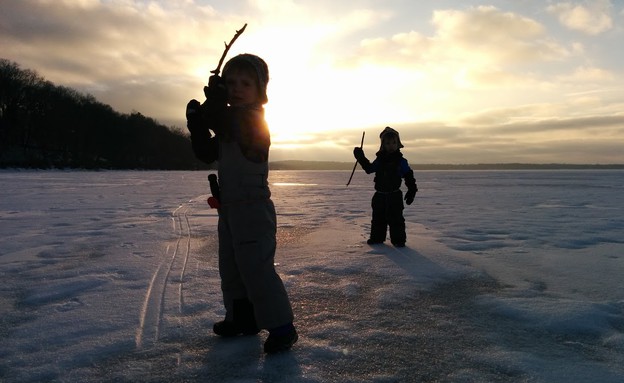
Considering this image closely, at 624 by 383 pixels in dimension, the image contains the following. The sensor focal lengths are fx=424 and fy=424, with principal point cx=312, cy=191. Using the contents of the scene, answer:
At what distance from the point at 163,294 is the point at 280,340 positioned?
134 centimetres

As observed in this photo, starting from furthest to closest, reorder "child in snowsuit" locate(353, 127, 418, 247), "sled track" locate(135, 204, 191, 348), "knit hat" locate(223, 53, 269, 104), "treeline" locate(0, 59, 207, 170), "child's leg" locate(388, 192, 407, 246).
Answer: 1. "treeline" locate(0, 59, 207, 170)
2. "child in snowsuit" locate(353, 127, 418, 247)
3. "child's leg" locate(388, 192, 407, 246)
4. "sled track" locate(135, 204, 191, 348)
5. "knit hat" locate(223, 53, 269, 104)

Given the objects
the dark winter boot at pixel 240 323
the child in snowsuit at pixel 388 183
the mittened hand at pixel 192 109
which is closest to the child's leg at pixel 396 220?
the child in snowsuit at pixel 388 183

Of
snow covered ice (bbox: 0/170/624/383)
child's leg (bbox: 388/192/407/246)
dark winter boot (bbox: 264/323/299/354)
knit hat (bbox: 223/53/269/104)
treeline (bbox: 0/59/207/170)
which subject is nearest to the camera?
snow covered ice (bbox: 0/170/624/383)

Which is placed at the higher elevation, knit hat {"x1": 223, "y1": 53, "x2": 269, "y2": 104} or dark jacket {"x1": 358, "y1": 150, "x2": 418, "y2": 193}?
knit hat {"x1": 223, "y1": 53, "x2": 269, "y2": 104}

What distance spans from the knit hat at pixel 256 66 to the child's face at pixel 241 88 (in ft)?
0.10

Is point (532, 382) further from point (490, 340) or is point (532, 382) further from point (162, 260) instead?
point (162, 260)

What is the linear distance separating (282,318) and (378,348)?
537 millimetres

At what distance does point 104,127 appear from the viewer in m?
62.9

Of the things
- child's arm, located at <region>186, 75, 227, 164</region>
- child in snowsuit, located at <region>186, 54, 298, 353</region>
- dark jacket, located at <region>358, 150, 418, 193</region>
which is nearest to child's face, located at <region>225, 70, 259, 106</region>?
child in snowsuit, located at <region>186, 54, 298, 353</region>

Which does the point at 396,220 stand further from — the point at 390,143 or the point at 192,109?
the point at 192,109

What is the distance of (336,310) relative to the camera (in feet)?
9.42

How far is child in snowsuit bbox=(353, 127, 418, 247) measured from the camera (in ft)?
18.1

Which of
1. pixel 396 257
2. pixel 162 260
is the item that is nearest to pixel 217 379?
pixel 162 260

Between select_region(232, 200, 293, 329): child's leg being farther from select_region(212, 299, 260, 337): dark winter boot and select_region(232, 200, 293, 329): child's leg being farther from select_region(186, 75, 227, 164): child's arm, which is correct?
select_region(186, 75, 227, 164): child's arm
